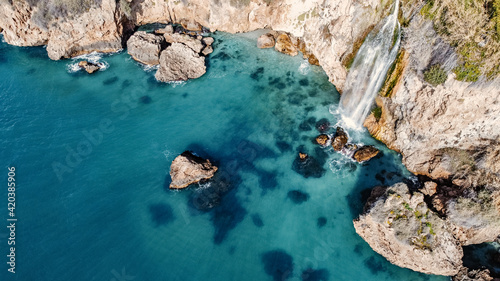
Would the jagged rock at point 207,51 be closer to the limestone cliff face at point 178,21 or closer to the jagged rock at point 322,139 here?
the limestone cliff face at point 178,21

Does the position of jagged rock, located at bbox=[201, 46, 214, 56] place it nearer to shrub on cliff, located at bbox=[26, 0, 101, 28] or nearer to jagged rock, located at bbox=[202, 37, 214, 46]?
jagged rock, located at bbox=[202, 37, 214, 46]

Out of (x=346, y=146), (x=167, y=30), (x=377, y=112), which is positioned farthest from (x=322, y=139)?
(x=167, y=30)

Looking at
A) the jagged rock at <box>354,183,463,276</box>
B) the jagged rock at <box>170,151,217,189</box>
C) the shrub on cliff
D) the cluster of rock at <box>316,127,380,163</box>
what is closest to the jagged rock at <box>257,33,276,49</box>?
the cluster of rock at <box>316,127,380,163</box>

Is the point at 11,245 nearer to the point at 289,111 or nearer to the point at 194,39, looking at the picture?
the point at 289,111

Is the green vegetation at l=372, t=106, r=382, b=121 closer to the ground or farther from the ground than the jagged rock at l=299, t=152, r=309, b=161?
farther from the ground

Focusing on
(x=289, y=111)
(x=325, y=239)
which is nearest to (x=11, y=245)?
(x=325, y=239)
